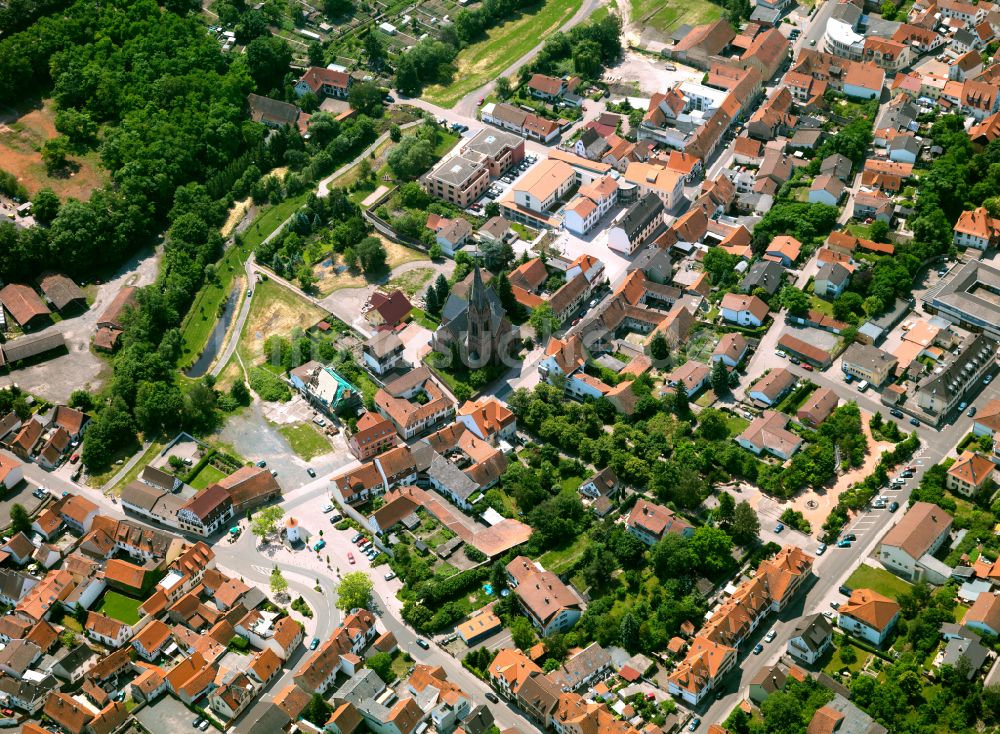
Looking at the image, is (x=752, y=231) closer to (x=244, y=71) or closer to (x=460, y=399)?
(x=460, y=399)

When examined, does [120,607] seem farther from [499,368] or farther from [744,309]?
[744,309]

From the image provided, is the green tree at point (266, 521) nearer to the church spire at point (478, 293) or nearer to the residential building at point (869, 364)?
the church spire at point (478, 293)

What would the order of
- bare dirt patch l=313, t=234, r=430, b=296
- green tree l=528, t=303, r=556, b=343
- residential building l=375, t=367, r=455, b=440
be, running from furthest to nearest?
bare dirt patch l=313, t=234, r=430, b=296
green tree l=528, t=303, r=556, b=343
residential building l=375, t=367, r=455, b=440

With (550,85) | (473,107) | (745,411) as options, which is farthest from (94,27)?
(745,411)

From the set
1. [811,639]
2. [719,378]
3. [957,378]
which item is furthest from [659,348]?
[811,639]

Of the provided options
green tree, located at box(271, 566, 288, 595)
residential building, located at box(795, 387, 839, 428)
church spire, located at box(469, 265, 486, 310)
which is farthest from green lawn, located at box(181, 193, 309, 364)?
residential building, located at box(795, 387, 839, 428)

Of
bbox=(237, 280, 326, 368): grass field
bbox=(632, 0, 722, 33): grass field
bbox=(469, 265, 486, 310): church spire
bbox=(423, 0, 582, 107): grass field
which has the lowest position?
bbox=(237, 280, 326, 368): grass field

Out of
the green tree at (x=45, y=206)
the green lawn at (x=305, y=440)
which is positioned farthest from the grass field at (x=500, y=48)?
the green lawn at (x=305, y=440)

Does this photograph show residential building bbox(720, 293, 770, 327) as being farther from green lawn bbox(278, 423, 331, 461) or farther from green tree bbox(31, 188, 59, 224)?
green tree bbox(31, 188, 59, 224)
